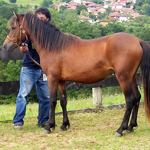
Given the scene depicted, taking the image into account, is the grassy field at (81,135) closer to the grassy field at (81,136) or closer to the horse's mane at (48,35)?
the grassy field at (81,136)

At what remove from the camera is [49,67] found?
16.8 ft

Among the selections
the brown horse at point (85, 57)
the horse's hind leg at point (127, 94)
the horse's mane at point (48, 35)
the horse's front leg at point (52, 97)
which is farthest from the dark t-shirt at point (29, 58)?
the horse's hind leg at point (127, 94)

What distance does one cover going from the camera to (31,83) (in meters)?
5.48

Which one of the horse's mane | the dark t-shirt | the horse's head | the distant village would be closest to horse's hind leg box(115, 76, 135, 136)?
the horse's mane

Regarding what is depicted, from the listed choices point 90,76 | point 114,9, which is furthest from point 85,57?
point 114,9

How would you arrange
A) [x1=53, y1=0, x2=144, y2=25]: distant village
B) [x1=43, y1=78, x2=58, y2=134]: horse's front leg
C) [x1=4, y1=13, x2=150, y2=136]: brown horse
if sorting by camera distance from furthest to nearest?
[x1=53, y1=0, x2=144, y2=25]: distant village < [x1=43, y1=78, x2=58, y2=134]: horse's front leg < [x1=4, y1=13, x2=150, y2=136]: brown horse

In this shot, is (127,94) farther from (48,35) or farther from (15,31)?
(15,31)

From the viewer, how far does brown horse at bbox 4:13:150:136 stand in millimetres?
4660

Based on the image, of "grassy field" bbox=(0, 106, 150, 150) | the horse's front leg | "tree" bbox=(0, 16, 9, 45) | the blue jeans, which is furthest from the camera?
"tree" bbox=(0, 16, 9, 45)

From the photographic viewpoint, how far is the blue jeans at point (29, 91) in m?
5.43

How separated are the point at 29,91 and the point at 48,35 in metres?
1.16

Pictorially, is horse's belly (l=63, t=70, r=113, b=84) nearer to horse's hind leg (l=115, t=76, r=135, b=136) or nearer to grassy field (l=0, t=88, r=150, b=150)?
horse's hind leg (l=115, t=76, r=135, b=136)

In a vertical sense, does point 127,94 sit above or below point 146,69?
below

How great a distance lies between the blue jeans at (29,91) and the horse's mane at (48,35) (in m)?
0.62
